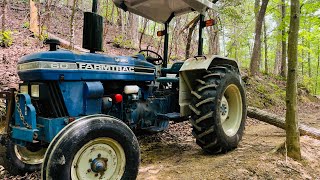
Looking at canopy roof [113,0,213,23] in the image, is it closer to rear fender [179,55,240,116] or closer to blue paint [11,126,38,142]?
rear fender [179,55,240,116]

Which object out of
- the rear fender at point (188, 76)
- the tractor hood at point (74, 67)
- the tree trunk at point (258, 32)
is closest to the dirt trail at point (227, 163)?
the rear fender at point (188, 76)

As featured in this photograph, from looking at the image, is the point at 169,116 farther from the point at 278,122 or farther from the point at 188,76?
the point at 278,122

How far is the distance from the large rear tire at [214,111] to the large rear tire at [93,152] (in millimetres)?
1221

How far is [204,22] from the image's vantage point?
4.23 m

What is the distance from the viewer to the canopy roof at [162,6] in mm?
4133

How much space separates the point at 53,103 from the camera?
287 cm

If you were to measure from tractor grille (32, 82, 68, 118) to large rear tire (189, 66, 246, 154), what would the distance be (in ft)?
5.27

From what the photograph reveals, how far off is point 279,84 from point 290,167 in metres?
11.3

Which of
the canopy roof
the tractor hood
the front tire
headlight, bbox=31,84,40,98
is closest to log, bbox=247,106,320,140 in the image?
the canopy roof

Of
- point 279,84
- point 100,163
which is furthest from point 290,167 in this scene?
point 279,84

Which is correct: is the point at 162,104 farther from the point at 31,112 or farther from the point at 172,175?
the point at 31,112

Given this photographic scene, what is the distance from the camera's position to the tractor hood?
8.96ft

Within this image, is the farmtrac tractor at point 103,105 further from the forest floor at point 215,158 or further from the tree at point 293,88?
the tree at point 293,88

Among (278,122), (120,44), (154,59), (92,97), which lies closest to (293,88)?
(154,59)
